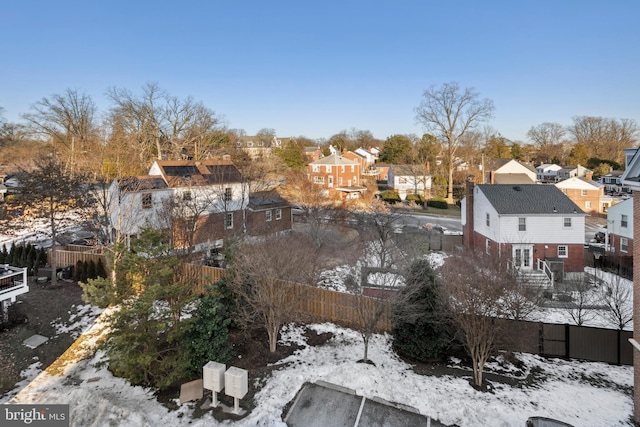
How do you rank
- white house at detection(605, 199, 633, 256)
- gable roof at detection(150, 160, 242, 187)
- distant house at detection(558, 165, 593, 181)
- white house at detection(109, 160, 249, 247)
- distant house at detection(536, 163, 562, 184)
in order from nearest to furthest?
white house at detection(109, 160, 249, 247) < gable roof at detection(150, 160, 242, 187) < white house at detection(605, 199, 633, 256) < distant house at detection(558, 165, 593, 181) < distant house at detection(536, 163, 562, 184)

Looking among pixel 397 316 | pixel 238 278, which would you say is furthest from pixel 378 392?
pixel 238 278

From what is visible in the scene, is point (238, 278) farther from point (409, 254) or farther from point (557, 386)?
point (409, 254)

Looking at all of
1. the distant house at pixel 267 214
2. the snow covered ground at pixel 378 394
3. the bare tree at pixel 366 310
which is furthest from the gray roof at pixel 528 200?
the distant house at pixel 267 214

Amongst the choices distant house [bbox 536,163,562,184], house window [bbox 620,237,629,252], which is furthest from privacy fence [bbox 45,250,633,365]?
distant house [bbox 536,163,562,184]

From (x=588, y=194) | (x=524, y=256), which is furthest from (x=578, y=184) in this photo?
(x=524, y=256)

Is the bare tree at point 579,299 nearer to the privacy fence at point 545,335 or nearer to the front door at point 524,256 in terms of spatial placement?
the front door at point 524,256

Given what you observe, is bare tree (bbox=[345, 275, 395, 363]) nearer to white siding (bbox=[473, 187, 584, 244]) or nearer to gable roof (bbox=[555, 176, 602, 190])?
white siding (bbox=[473, 187, 584, 244])
